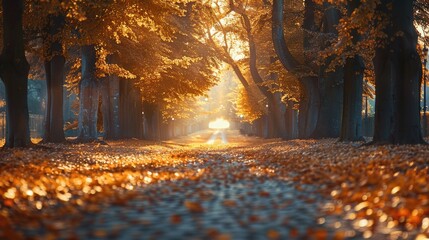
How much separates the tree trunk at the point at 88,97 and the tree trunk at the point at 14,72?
967cm

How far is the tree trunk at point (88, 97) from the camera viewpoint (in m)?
28.1

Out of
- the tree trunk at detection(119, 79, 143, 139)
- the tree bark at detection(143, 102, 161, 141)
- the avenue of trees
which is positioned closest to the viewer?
the avenue of trees

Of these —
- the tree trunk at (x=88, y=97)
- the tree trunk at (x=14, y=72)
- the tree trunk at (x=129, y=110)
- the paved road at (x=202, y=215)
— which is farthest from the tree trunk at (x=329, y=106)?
the paved road at (x=202, y=215)

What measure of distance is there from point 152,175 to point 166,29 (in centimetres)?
1304

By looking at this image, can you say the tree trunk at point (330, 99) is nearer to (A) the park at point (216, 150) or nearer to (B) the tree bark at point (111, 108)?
(A) the park at point (216, 150)

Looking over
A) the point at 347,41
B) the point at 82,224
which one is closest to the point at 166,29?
the point at 347,41

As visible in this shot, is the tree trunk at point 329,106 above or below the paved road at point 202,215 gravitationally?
above

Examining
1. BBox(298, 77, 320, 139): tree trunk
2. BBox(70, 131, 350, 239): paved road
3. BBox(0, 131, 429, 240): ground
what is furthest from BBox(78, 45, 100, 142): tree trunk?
BBox(70, 131, 350, 239): paved road

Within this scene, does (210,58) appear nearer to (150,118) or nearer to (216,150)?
(150,118)

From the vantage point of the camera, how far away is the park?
20.1ft

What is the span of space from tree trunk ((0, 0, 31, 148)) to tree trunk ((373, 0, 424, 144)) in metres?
11.6

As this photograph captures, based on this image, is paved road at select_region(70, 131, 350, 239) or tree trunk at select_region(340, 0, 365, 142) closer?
paved road at select_region(70, 131, 350, 239)

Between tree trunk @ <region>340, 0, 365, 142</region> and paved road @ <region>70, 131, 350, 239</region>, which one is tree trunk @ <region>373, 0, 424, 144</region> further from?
paved road @ <region>70, 131, 350, 239</region>

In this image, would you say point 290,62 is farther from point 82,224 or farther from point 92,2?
point 82,224
